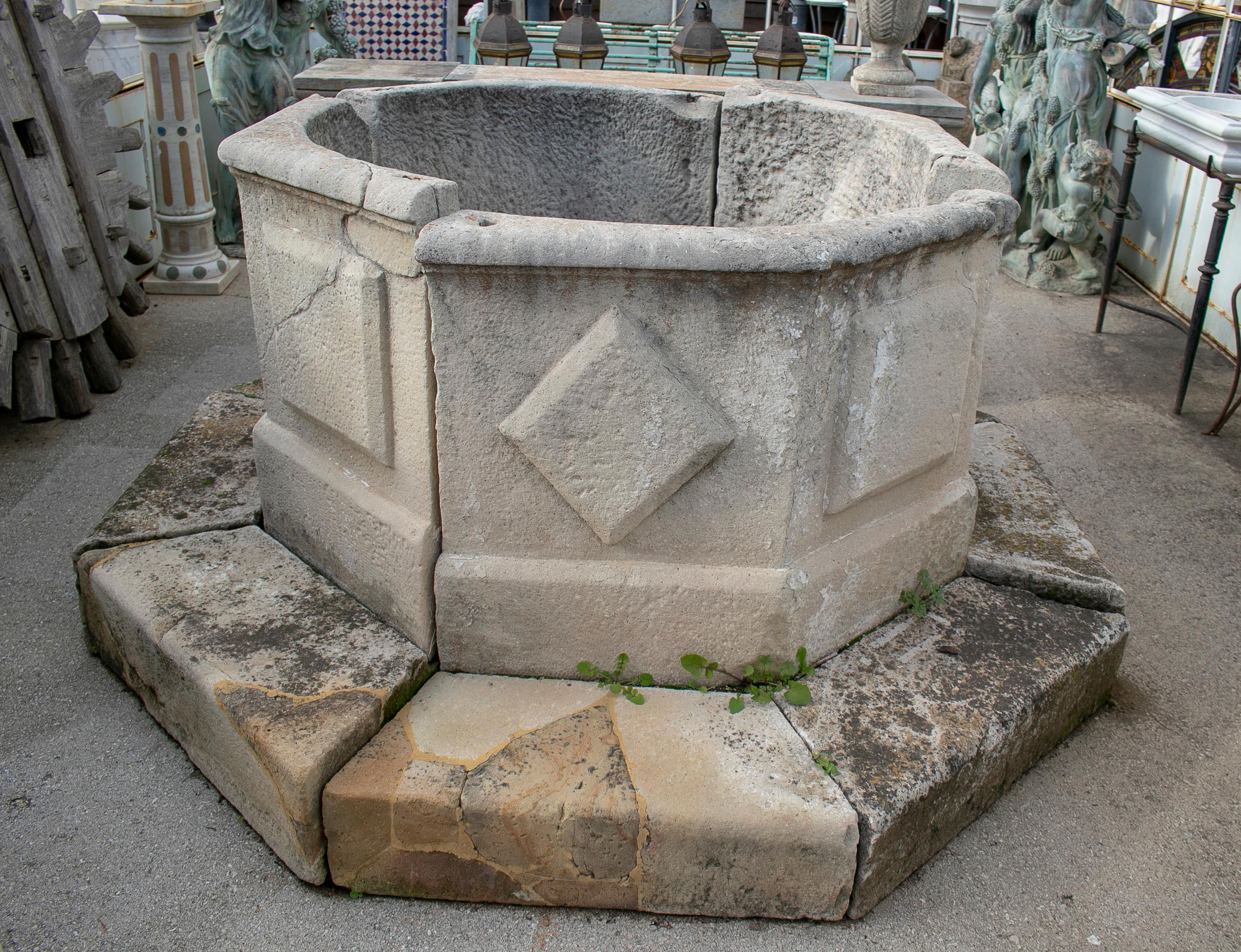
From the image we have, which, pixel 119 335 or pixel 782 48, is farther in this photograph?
pixel 782 48

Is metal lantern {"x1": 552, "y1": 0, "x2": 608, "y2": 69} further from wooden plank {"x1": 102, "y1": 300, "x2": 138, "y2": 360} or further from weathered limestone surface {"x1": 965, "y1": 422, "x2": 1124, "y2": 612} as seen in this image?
weathered limestone surface {"x1": 965, "y1": 422, "x2": 1124, "y2": 612}

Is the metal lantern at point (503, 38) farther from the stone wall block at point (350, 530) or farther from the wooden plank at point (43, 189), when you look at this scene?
the stone wall block at point (350, 530)

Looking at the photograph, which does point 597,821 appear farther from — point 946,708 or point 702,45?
point 702,45

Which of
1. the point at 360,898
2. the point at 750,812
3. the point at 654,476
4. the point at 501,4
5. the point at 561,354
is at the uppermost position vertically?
the point at 501,4

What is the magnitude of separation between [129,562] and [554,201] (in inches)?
63.9

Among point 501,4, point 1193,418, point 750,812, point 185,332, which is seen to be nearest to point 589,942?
point 750,812

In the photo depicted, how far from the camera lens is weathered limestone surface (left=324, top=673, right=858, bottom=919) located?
1.92 meters

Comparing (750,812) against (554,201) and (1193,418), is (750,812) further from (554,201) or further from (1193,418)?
(1193,418)

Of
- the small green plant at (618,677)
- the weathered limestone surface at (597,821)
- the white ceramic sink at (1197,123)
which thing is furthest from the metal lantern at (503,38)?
the weathered limestone surface at (597,821)

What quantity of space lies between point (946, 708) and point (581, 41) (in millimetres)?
4494

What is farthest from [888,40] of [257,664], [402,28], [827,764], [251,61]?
[257,664]

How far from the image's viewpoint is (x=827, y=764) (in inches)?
79.1

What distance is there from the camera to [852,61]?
816cm

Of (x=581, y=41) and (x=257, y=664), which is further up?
(x=581, y=41)
